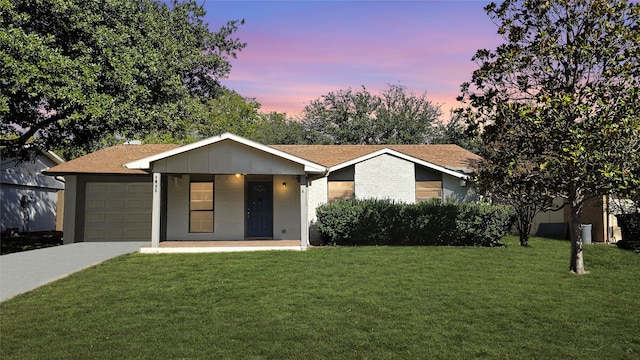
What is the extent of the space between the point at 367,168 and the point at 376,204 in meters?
2.28

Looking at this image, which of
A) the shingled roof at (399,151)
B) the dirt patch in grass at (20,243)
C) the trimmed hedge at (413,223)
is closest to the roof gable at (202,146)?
the trimmed hedge at (413,223)

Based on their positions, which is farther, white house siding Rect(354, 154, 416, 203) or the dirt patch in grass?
white house siding Rect(354, 154, 416, 203)

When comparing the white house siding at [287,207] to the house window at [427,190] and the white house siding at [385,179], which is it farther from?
the house window at [427,190]

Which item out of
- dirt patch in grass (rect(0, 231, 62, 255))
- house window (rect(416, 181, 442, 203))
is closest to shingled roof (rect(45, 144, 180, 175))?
dirt patch in grass (rect(0, 231, 62, 255))

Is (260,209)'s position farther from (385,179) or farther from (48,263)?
(48,263)

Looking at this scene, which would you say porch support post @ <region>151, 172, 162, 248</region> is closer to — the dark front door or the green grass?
the green grass

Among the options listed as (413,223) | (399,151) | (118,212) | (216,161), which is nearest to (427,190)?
(399,151)

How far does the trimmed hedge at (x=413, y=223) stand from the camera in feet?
52.5

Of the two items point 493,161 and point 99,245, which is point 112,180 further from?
point 493,161

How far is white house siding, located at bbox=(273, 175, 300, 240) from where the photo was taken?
1703 centimetres

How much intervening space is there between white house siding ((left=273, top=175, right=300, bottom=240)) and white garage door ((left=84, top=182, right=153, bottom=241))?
16.8 feet

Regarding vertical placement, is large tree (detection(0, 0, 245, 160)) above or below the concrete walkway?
above

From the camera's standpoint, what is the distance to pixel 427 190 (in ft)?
60.5

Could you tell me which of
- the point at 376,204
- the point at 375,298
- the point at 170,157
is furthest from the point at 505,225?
the point at 170,157
